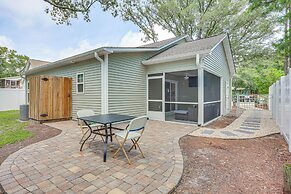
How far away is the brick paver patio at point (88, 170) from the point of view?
2.34 metres

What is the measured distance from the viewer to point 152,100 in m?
8.41

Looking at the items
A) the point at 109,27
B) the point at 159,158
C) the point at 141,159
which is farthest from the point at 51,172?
the point at 109,27

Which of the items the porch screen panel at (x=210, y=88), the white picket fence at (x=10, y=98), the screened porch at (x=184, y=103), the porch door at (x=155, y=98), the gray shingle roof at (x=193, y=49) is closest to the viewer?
the gray shingle roof at (x=193, y=49)

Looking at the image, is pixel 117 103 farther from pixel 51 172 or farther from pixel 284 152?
pixel 284 152

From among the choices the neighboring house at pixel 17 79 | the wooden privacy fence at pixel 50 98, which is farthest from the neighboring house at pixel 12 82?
the wooden privacy fence at pixel 50 98

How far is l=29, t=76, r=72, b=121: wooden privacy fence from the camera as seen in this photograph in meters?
7.25

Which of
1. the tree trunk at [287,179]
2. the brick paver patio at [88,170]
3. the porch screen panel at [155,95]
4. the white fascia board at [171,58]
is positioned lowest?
the brick paver patio at [88,170]

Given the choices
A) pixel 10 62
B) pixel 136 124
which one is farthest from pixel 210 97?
pixel 10 62

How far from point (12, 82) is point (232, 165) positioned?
28.4m

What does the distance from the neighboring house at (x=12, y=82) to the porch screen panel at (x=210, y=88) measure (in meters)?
22.1

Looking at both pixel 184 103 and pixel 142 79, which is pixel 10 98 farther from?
pixel 184 103

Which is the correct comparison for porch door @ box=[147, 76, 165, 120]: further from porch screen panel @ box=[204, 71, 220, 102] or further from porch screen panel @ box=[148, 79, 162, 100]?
porch screen panel @ box=[204, 71, 220, 102]

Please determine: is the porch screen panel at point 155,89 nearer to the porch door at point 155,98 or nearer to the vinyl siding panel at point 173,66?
the porch door at point 155,98

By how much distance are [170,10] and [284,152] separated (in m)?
15.9
